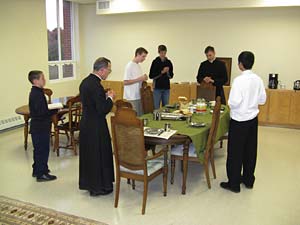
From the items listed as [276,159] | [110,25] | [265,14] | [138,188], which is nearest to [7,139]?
[138,188]

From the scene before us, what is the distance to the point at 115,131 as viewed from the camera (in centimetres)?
330

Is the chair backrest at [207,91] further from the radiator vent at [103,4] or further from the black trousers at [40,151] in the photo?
the radiator vent at [103,4]

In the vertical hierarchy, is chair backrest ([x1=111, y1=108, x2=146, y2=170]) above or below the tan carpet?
above

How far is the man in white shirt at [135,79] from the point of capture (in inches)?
198

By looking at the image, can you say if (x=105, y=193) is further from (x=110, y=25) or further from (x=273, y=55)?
(x=110, y=25)

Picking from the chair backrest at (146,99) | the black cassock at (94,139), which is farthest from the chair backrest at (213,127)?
the chair backrest at (146,99)

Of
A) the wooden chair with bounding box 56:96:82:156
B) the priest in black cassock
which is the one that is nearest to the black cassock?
the priest in black cassock

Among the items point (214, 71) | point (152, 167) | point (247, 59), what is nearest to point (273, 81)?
point (214, 71)

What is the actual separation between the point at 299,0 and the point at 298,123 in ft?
7.57

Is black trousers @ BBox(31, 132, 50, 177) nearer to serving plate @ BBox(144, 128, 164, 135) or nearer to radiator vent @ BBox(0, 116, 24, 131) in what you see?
serving plate @ BBox(144, 128, 164, 135)

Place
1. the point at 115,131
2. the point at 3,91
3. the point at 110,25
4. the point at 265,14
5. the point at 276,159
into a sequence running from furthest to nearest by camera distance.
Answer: the point at 110,25
the point at 265,14
the point at 3,91
the point at 276,159
the point at 115,131

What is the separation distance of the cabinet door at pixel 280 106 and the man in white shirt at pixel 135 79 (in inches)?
118

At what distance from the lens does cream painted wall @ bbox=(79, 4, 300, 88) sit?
6926 mm

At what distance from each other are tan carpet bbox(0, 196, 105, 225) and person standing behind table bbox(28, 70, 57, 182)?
0.65m
